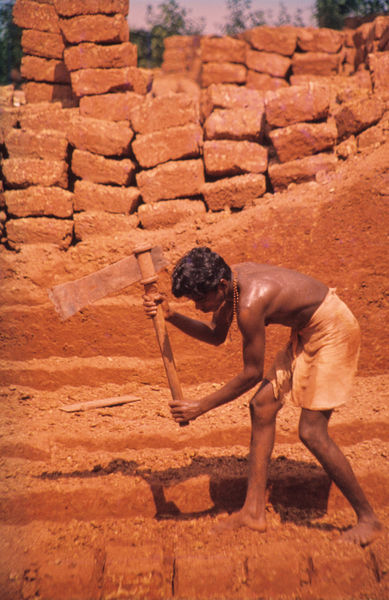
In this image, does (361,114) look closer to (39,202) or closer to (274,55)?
(274,55)

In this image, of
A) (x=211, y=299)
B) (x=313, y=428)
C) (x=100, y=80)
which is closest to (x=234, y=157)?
(x=100, y=80)

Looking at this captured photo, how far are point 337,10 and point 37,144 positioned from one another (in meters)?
8.38

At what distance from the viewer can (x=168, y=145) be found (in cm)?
621

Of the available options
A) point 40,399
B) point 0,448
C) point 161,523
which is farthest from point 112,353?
point 161,523

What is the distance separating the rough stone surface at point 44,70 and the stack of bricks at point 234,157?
9.77ft

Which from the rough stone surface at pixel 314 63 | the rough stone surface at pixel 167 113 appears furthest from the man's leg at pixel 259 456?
the rough stone surface at pixel 314 63

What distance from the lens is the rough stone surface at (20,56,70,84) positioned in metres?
7.41

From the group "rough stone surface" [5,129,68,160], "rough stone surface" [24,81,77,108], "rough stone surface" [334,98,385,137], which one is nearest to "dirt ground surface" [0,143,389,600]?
"rough stone surface" [334,98,385,137]

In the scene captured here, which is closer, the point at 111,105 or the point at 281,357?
the point at 281,357

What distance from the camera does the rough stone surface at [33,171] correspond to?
6.21m

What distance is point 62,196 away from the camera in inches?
242

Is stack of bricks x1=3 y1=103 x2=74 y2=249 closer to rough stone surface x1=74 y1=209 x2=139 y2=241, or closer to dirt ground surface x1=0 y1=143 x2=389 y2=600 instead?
rough stone surface x1=74 y1=209 x2=139 y2=241

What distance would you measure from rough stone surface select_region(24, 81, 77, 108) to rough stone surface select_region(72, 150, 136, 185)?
5.74ft

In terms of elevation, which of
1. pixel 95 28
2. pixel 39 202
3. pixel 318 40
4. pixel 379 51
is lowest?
pixel 39 202
